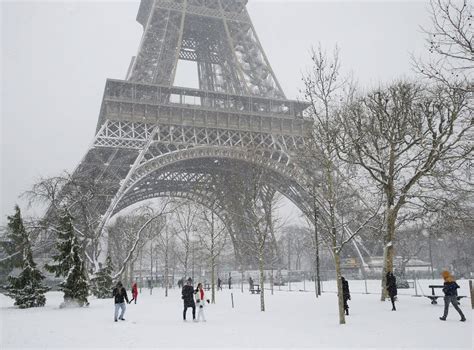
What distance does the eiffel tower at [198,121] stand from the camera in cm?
3859

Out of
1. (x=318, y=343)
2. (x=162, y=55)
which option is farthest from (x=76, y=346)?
(x=162, y=55)

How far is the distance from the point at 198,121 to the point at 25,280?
2350 cm

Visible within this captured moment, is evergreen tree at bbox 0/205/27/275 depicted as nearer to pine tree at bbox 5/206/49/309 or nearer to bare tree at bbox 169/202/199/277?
pine tree at bbox 5/206/49/309

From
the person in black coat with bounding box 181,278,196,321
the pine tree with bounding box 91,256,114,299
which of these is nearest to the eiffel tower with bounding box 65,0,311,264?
the pine tree with bounding box 91,256,114,299

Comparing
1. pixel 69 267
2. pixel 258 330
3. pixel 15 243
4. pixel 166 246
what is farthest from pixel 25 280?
pixel 166 246

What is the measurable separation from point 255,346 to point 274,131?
3640 centimetres

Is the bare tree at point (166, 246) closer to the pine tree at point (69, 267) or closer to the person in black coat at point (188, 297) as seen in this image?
the pine tree at point (69, 267)

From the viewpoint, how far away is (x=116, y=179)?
39000 mm

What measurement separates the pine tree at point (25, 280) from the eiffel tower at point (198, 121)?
8.22 meters

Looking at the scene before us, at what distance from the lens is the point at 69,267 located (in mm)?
23688

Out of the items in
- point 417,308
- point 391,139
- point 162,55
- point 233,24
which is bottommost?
point 417,308

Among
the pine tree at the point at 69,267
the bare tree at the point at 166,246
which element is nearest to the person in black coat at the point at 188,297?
the pine tree at the point at 69,267

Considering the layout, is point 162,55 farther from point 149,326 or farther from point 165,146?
point 149,326

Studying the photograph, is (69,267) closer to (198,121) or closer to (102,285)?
(102,285)
